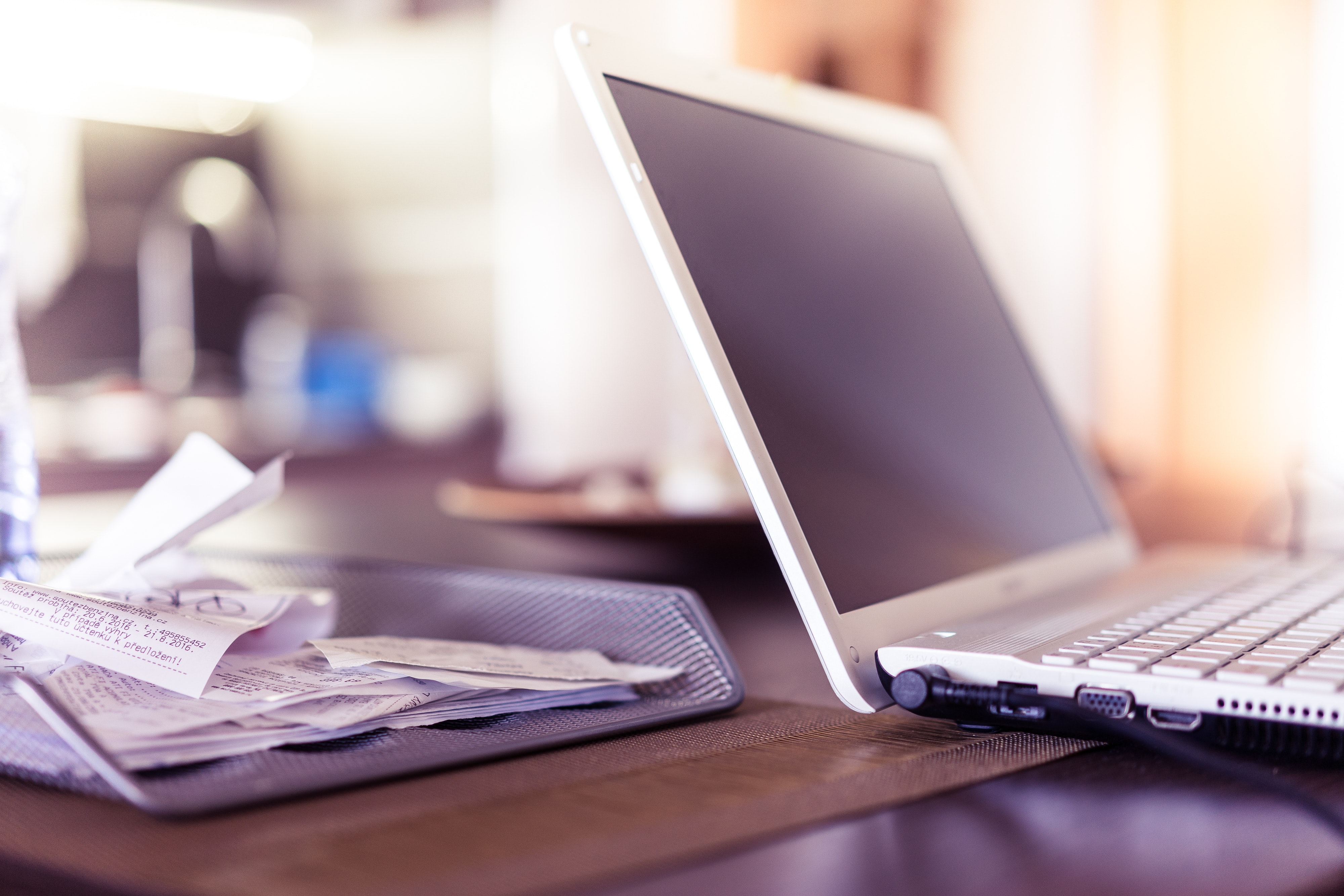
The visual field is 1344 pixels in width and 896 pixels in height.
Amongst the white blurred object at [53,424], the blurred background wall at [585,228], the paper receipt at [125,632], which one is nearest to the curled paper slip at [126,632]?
the paper receipt at [125,632]

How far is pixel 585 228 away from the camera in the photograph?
373cm

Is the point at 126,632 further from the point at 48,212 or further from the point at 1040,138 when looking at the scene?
the point at 48,212

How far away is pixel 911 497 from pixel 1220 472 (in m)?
2.83

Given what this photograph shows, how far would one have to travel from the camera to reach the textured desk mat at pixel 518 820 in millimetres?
328

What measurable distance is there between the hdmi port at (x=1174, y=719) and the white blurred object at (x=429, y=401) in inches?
133

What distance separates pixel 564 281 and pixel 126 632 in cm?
340

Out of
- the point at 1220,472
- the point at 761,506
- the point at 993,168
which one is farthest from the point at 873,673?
the point at 993,168

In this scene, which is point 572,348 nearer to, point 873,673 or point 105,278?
point 105,278

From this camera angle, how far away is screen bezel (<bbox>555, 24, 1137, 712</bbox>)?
53 centimetres

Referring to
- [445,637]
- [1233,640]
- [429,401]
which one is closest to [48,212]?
[429,401]

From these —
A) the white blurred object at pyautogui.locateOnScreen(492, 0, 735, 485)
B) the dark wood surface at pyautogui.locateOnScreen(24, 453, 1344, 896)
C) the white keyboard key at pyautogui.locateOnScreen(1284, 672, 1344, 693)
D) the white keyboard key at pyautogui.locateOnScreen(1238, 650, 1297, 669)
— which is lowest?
the dark wood surface at pyautogui.locateOnScreen(24, 453, 1344, 896)

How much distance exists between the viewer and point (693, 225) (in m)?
0.58

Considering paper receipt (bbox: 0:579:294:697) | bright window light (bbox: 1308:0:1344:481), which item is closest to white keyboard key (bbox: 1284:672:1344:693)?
paper receipt (bbox: 0:579:294:697)

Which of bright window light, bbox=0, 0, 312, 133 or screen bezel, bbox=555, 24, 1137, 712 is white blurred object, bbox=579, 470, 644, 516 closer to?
screen bezel, bbox=555, 24, 1137, 712
